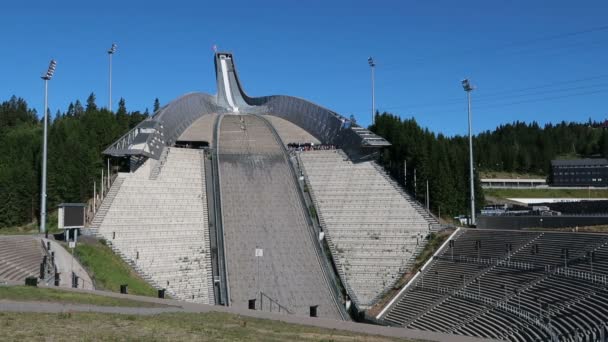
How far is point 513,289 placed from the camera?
27.9 m

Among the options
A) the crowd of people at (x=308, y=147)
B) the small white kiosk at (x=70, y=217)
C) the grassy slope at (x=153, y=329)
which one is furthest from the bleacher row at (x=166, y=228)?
the grassy slope at (x=153, y=329)

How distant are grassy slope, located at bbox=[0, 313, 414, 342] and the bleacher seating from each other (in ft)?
36.5

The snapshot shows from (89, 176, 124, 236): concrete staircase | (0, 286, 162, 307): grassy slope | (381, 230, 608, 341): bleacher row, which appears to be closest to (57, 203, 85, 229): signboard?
(89, 176, 124, 236): concrete staircase

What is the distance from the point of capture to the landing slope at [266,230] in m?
33.7

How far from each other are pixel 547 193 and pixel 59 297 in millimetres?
69067

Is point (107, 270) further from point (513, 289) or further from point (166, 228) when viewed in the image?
point (513, 289)

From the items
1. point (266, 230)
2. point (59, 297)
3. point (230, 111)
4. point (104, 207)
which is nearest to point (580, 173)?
point (230, 111)

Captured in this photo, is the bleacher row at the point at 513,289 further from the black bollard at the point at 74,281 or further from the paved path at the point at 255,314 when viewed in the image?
the black bollard at the point at 74,281

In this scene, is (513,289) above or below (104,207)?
below

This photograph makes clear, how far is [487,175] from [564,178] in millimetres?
14687

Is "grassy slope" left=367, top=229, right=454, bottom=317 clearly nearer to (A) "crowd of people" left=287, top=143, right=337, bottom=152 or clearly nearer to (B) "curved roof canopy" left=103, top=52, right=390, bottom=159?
(B) "curved roof canopy" left=103, top=52, right=390, bottom=159

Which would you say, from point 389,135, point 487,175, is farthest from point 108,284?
point 487,175

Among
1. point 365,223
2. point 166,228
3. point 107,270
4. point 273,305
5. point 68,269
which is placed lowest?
point 273,305

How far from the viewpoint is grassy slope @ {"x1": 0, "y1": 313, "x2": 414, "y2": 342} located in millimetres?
11898
